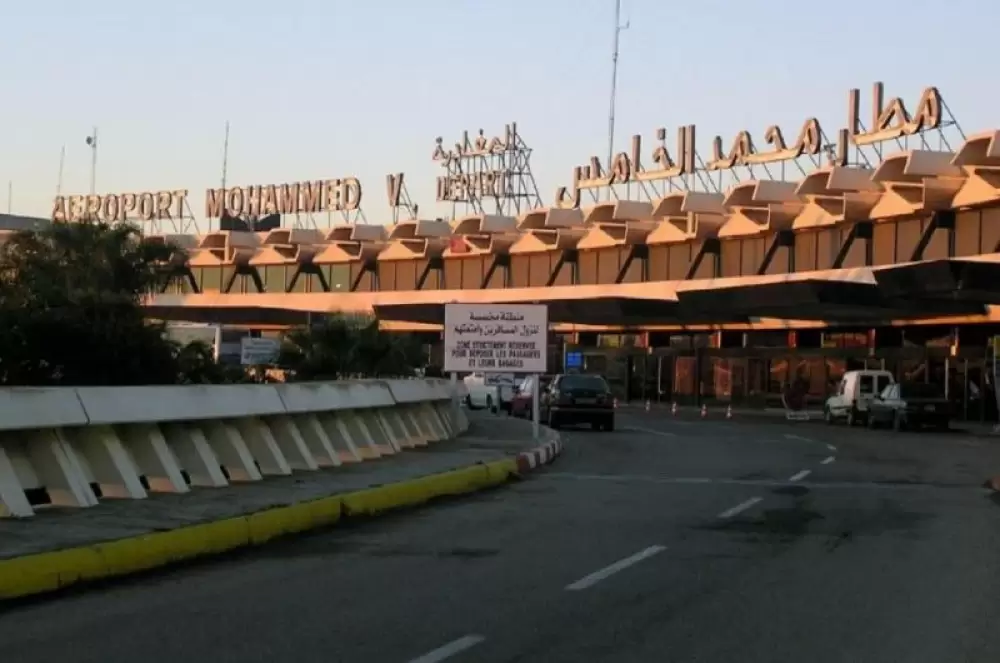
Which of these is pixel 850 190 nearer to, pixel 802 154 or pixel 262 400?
pixel 802 154

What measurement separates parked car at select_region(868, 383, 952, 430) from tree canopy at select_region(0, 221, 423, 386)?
23.7 meters

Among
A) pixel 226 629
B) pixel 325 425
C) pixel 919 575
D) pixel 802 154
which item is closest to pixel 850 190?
pixel 802 154

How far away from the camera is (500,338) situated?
27922 mm

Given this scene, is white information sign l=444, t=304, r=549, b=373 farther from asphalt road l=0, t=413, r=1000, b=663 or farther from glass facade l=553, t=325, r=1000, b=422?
glass facade l=553, t=325, r=1000, b=422

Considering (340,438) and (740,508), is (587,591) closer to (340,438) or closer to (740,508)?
(740,508)

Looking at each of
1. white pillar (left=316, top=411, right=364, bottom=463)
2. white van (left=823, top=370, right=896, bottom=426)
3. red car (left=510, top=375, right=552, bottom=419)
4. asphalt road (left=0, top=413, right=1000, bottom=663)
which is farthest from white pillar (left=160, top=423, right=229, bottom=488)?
white van (left=823, top=370, right=896, bottom=426)

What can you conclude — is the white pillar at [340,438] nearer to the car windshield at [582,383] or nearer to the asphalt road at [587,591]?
the asphalt road at [587,591]

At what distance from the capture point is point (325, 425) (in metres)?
Answer: 20.8

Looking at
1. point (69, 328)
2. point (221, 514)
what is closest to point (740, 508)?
point (221, 514)

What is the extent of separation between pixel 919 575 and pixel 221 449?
907cm

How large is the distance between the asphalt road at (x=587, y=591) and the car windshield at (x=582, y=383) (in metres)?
21.0

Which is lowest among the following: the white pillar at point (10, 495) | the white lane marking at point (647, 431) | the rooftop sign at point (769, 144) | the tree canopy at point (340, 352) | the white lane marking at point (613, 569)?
the white lane marking at point (613, 569)

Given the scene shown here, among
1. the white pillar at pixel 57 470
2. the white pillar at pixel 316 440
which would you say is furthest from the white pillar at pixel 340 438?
the white pillar at pixel 57 470

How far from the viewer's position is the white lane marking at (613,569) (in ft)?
34.2
